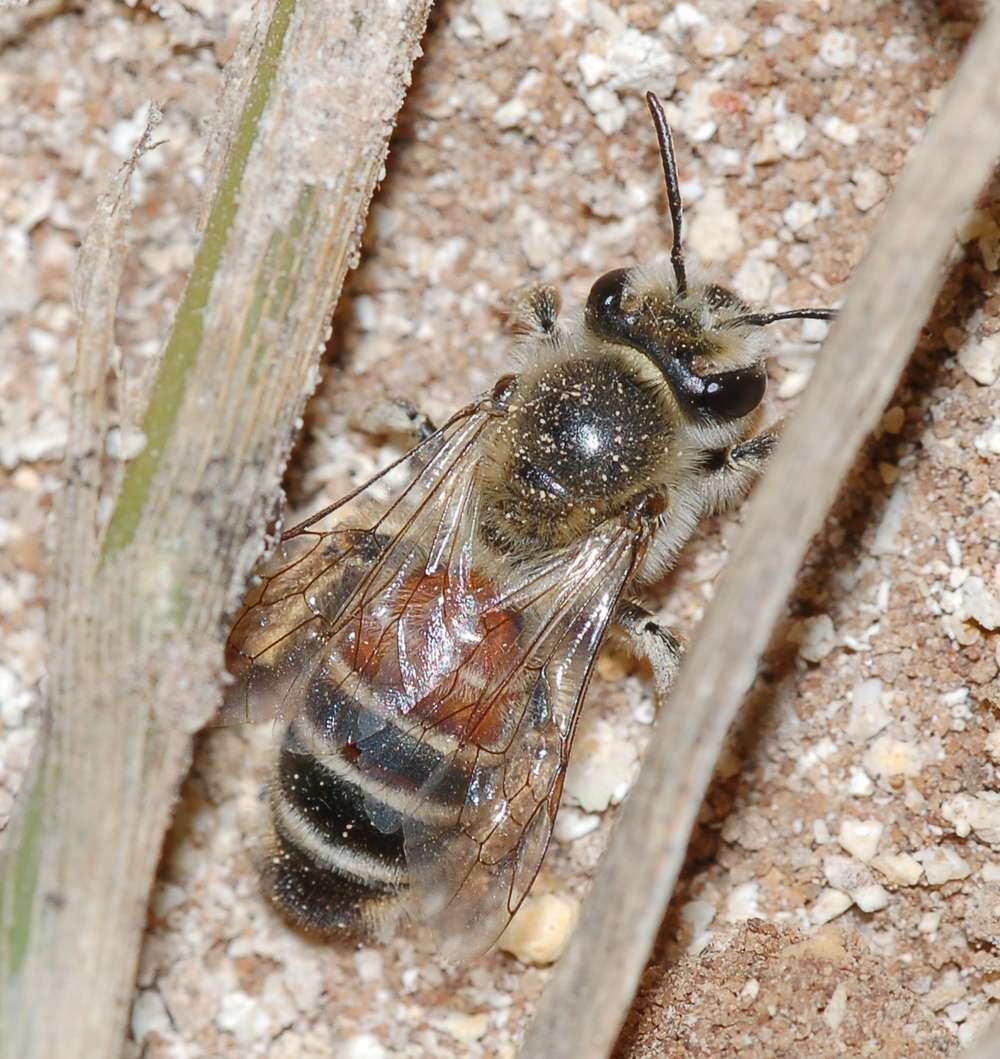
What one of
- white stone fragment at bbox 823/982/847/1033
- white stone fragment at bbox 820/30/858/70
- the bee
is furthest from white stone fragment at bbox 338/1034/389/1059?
white stone fragment at bbox 820/30/858/70

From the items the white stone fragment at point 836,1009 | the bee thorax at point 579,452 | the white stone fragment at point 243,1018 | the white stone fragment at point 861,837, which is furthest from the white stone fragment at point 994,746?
the white stone fragment at point 243,1018

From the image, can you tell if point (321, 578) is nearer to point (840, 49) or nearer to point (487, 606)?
point (487, 606)

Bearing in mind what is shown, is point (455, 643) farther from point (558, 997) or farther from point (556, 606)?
point (558, 997)

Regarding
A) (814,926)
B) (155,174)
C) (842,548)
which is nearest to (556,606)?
(842,548)

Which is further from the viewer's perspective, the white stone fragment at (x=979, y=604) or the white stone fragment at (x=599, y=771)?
the white stone fragment at (x=599, y=771)

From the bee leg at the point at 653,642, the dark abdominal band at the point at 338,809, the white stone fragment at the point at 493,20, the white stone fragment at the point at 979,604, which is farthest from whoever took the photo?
the white stone fragment at the point at 493,20

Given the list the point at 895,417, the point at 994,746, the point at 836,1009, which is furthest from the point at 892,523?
the point at 836,1009

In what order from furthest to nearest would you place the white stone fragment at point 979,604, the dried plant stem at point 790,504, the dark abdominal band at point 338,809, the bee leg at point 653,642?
1. the bee leg at point 653,642
2. the white stone fragment at point 979,604
3. the dark abdominal band at point 338,809
4. the dried plant stem at point 790,504

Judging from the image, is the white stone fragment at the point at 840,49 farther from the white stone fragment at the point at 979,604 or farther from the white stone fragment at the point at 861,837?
the white stone fragment at the point at 861,837
